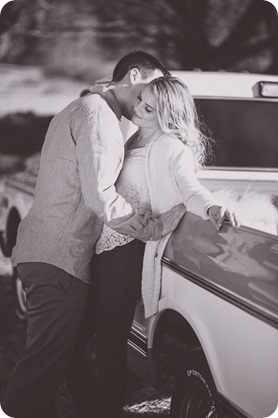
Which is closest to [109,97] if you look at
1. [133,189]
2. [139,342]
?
[133,189]

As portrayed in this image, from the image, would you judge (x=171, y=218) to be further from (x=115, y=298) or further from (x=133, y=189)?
(x=115, y=298)

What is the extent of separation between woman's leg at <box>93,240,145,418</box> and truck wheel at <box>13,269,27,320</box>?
78.1 inches

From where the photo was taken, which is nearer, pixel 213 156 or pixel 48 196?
pixel 48 196

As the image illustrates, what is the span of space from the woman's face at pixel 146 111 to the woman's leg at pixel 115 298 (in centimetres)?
47

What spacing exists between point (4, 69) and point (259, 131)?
8.37m

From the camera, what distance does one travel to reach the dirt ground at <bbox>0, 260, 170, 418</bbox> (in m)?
3.21

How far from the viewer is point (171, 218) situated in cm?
250

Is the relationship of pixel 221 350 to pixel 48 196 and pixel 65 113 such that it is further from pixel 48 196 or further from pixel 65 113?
pixel 65 113

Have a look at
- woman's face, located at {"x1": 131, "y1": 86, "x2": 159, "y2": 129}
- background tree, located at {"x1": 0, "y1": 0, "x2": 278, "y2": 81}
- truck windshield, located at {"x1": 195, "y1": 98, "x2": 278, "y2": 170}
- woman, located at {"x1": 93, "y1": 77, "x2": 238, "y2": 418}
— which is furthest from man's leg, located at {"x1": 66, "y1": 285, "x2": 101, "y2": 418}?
background tree, located at {"x1": 0, "y1": 0, "x2": 278, "y2": 81}

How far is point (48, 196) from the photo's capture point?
2.38 meters

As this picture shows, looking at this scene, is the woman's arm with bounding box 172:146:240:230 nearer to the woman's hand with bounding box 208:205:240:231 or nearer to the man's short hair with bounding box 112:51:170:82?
the woman's hand with bounding box 208:205:240:231

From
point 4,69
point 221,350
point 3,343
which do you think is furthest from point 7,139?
point 221,350

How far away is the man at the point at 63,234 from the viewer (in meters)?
2.29

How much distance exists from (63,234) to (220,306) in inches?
25.1
